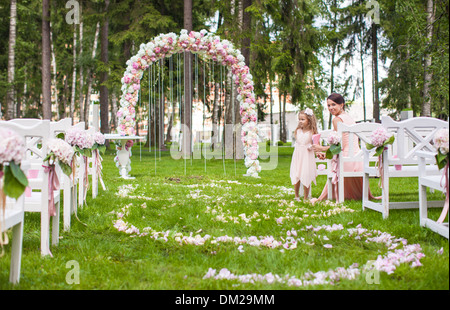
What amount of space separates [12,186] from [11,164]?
5.1 inches

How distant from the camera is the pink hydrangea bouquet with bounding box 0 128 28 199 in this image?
250 centimetres

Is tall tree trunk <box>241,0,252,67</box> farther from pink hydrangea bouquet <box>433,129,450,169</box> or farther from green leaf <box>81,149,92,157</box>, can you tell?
pink hydrangea bouquet <box>433,129,450,169</box>

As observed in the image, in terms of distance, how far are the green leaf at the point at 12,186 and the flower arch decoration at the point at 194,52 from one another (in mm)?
8891


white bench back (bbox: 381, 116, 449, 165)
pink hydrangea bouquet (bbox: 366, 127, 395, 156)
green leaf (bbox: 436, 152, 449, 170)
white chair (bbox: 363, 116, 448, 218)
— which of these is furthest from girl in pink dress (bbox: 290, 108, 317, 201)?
green leaf (bbox: 436, 152, 449, 170)

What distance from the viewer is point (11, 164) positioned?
8.46 ft

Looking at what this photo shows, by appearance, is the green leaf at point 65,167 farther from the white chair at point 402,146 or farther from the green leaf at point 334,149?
the green leaf at point 334,149

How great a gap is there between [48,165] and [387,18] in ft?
74.6

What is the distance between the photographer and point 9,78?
61.3ft

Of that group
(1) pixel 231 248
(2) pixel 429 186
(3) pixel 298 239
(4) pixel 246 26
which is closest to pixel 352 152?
(2) pixel 429 186

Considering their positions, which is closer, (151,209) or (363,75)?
(151,209)

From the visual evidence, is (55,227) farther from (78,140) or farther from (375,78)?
(375,78)

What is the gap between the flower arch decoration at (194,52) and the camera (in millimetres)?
11367

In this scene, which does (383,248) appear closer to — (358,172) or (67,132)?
(358,172)
